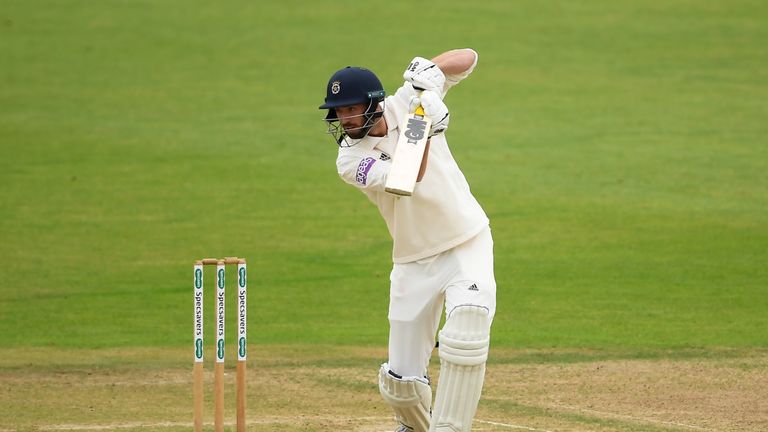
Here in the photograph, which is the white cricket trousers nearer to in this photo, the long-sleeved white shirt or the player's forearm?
the long-sleeved white shirt

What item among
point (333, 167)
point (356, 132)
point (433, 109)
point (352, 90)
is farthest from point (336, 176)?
point (433, 109)

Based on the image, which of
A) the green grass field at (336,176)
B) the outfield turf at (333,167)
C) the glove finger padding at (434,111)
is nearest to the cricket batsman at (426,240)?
the glove finger padding at (434,111)

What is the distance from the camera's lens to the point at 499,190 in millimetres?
16578

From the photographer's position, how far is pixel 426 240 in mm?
6973

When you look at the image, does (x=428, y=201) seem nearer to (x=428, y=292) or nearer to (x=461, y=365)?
(x=428, y=292)

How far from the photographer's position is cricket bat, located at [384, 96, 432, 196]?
6457 millimetres

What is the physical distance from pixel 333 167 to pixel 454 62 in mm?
10748

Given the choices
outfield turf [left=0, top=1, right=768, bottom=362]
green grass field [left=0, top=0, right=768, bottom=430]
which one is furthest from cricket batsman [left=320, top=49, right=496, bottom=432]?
outfield turf [left=0, top=1, right=768, bottom=362]

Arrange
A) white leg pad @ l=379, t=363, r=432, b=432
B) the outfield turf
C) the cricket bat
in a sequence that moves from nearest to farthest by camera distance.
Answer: the cricket bat < white leg pad @ l=379, t=363, r=432, b=432 < the outfield turf

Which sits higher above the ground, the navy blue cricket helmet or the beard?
the navy blue cricket helmet

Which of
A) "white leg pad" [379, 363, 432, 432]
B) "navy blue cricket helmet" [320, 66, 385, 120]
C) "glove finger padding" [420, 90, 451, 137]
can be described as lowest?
"white leg pad" [379, 363, 432, 432]

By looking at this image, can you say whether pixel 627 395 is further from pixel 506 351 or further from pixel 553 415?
pixel 506 351

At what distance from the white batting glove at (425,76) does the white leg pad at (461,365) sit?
114cm

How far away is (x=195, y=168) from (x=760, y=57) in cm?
1053
